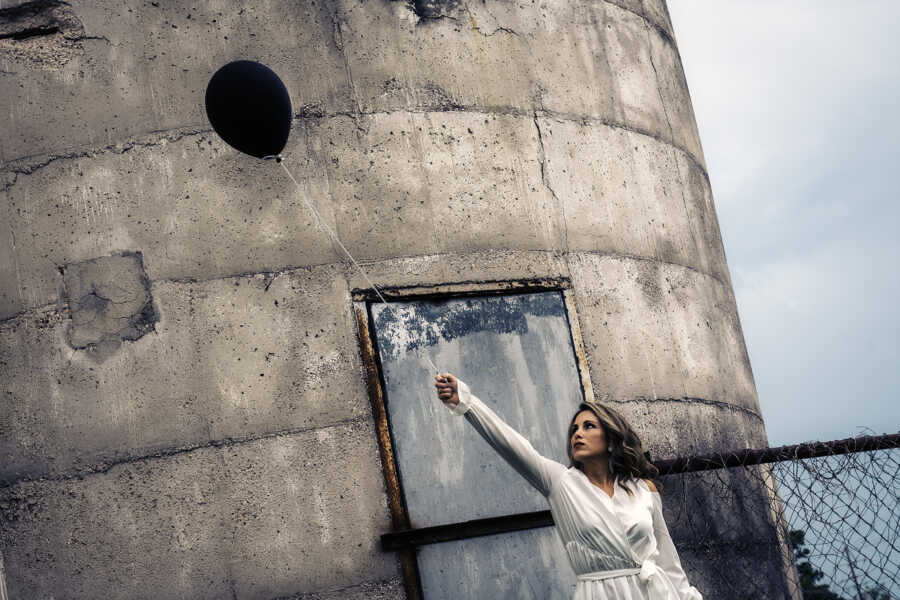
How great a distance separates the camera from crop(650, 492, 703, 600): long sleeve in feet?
12.7

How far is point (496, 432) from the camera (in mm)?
3865

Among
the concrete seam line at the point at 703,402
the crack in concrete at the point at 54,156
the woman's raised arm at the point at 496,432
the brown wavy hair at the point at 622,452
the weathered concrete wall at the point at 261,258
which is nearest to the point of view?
the woman's raised arm at the point at 496,432

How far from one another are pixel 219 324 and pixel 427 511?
1229 mm

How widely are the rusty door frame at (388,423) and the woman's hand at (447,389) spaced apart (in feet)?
2.53

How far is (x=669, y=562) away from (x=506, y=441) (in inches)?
30.7

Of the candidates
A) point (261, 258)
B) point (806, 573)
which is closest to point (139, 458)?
point (261, 258)

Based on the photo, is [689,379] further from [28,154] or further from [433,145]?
[28,154]

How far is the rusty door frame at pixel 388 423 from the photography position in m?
4.39

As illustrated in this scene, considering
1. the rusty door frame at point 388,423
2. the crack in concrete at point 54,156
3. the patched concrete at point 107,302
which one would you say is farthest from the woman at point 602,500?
the crack in concrete at point 54,156

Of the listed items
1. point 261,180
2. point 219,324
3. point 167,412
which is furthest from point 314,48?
point 167,412

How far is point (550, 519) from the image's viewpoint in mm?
4633

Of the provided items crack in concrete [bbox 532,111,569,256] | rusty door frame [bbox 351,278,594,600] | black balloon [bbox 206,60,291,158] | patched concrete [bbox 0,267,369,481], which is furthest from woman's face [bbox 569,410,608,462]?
black balloon [bbox 206,60,291,158]

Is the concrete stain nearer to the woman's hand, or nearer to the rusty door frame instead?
the rusty door frame

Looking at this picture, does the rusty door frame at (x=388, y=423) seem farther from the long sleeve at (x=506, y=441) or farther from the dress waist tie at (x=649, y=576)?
the dress waist tie at (x=649, y=576)
